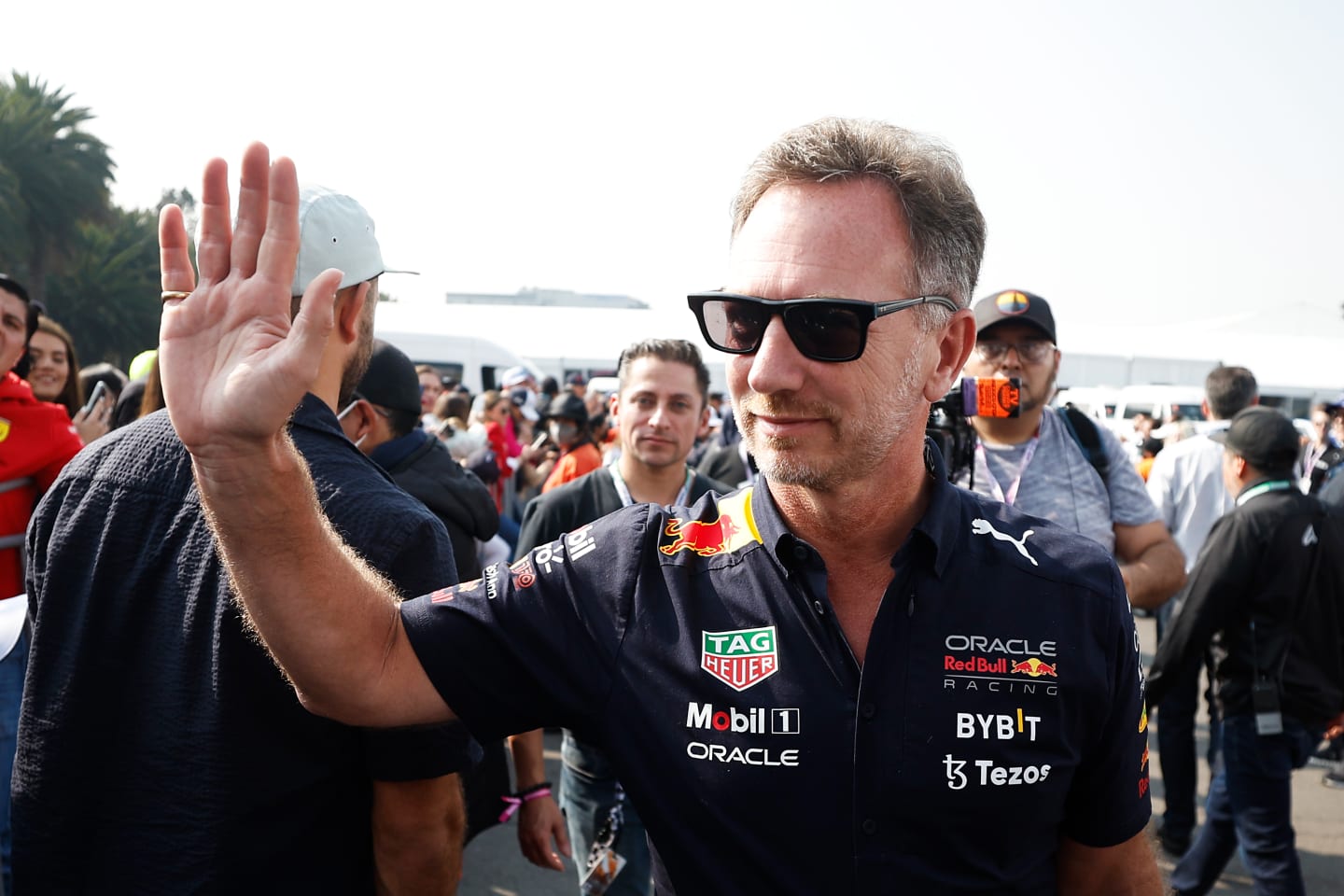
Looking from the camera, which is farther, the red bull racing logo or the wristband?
the wristband

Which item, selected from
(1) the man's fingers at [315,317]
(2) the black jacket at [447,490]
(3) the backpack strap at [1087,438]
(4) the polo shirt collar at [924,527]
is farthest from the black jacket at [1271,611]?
(1) the man's fingers at [315,317]

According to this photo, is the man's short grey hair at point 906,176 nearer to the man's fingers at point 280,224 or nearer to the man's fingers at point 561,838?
the man's fingers at point 280,224

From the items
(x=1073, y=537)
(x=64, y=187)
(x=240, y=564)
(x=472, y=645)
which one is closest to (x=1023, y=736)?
(x=1073, y=537)

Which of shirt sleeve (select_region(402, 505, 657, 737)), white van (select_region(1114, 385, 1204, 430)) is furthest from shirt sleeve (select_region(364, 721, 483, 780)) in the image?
white van (select_region(1114, 385, 1204, 430))

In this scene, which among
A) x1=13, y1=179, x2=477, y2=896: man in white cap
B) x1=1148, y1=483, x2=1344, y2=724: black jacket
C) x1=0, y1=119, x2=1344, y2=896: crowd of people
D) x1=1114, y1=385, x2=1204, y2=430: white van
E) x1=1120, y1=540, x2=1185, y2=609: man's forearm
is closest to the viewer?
x1=0, y1=119, x2=1344, y2=896: crowd of people

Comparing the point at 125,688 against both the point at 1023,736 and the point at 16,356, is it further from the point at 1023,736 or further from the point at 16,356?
the point at 16,356

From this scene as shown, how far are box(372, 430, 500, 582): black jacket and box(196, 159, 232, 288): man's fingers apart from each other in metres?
2.19

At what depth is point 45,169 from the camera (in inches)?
1388

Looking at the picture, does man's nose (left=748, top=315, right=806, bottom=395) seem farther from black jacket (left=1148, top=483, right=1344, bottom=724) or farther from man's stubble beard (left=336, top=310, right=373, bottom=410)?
black jacket (left=1148, top=483, right=1344, bottom=724)

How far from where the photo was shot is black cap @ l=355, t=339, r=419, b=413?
3.74 meters

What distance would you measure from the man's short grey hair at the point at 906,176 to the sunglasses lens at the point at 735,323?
0.63 ft

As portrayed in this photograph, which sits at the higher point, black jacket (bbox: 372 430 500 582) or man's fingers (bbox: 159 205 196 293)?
man's fingers (bbox: 159 205 196 293)

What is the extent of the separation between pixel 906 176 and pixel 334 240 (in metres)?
1.03

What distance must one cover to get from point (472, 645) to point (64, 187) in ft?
134
